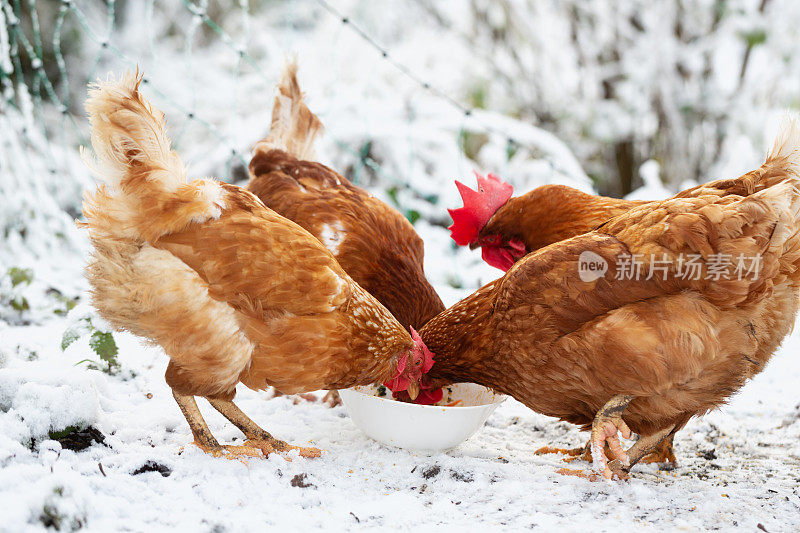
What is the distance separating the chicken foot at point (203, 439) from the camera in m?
1.75

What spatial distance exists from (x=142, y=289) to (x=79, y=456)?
47 centimetres

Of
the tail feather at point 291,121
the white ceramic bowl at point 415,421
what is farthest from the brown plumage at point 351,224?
the white ceramic bowl at point 415,421

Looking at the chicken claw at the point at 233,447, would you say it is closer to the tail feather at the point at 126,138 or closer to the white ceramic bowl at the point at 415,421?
the white ceramic bowl at the point at 415,421

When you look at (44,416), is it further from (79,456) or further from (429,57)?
(429,57)

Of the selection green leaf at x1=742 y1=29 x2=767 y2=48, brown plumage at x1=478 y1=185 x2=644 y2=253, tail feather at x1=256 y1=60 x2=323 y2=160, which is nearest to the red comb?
brown plumage at x1=478 y1=185 x2=644 y2=253

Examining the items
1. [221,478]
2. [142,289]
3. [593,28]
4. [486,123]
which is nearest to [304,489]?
[221,478]

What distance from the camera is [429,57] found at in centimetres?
546

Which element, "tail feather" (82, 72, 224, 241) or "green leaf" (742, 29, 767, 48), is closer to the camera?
"tail feather" (82, 72, 224, 241)

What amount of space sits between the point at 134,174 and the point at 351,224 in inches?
34.9

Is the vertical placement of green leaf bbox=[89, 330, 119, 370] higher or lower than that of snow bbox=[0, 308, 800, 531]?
higher

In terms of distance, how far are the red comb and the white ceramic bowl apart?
88 centimetres

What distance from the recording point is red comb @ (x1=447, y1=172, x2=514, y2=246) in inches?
102

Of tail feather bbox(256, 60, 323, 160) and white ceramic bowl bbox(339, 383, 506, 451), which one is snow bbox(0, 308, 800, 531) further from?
tail feather bbox(256, 60, 323, 160)

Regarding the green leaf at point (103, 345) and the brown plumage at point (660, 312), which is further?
the green leaf at point (103, 345)
